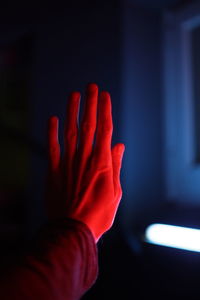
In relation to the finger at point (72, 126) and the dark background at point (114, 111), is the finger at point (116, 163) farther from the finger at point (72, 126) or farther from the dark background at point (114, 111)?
the dark background at point (114, 111)

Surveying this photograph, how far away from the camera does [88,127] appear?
0.36 metres

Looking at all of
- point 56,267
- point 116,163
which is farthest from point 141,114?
point 56,267

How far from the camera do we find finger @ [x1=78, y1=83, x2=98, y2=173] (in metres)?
0.36

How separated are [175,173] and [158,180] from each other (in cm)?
6

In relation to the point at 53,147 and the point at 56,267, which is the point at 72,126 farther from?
the point at 56,267

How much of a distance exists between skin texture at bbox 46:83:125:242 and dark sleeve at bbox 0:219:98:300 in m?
0.02

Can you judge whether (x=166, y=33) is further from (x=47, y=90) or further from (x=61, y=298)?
(x=61, y=298)

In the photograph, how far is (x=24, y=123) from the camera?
119cm

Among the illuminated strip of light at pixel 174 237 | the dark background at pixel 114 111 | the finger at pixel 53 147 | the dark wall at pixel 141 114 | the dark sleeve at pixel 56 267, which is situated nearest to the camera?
the dark sleeve at pixel 56 267

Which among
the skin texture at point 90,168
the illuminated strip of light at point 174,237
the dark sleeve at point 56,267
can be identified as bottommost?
the illuminated strip of light at point 174,237

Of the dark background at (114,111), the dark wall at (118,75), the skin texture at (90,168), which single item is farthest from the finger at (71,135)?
the dark wall at (118,75)

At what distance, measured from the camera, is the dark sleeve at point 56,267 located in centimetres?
29

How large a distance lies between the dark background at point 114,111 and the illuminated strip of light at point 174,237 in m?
0.03

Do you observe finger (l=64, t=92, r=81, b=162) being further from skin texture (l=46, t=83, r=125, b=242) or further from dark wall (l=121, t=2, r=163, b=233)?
dark wall (l=121, t=2, r=163, b=233)
